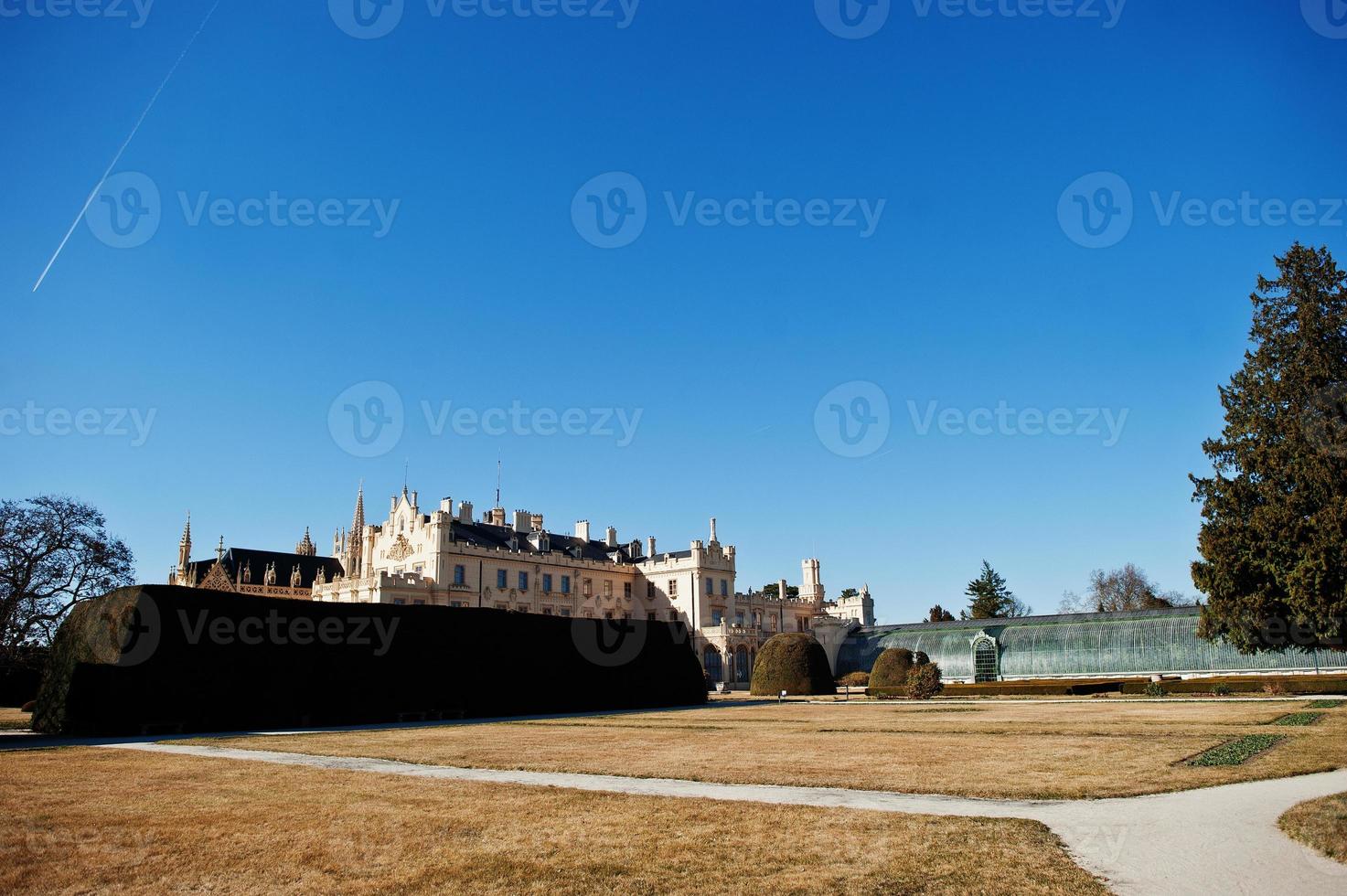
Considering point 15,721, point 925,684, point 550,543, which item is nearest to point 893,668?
point 925,684

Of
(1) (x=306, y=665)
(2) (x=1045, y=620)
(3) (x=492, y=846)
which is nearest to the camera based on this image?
(3) (x=492, y=846)

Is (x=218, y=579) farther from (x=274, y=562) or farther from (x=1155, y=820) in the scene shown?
(x=1155, y=820)

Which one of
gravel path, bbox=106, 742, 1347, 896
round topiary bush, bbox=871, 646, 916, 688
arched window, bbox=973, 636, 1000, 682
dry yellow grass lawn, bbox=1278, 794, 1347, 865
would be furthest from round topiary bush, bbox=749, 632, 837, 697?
dry yellow grass lawn, bbox=1278, 794, 1347, 865

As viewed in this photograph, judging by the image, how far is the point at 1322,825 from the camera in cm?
1022

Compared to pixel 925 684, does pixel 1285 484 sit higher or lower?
higher

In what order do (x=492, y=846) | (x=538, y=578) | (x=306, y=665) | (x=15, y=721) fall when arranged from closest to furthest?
(x=492, y=846)
(x=306, y=665)
(x=15, y=721)
(x=538, y=578)

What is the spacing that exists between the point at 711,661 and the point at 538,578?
18483 mm

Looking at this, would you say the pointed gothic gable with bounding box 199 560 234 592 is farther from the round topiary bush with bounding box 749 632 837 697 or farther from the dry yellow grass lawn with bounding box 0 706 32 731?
the round topiary bush with bounding box 749 632 837 697

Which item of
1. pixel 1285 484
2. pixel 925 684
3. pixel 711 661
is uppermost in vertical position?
pixel 1285 484

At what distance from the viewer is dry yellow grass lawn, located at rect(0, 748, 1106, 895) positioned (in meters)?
8.10

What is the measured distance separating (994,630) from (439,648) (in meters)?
45.5

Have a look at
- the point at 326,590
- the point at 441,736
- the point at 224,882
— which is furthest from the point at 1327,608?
the point at 326,590

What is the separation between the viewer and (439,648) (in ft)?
122

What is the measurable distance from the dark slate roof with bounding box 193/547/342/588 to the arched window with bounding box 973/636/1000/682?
204 feet
